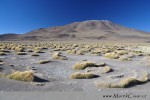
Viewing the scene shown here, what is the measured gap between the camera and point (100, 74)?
16.6 m

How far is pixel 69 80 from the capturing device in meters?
14.6

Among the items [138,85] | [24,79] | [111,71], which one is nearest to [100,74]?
[111,71]

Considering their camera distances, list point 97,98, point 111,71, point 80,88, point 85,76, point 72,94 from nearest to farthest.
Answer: point 97,98 < point 72,94 < point 80,88 < point 85,76 < point 111,71

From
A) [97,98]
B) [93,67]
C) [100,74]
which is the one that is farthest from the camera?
[93,67]

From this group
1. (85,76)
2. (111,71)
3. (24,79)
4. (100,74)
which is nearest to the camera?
(24,79)

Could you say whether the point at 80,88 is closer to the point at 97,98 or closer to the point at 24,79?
the point at 97,98

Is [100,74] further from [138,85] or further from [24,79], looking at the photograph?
[24,79]

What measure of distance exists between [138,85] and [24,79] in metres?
6.38

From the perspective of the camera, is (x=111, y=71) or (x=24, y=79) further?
(x=111, y=71)

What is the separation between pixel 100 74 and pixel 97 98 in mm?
6257

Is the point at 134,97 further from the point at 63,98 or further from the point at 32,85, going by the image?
the point at 32,85

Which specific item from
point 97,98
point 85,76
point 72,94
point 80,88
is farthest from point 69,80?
point 97,98

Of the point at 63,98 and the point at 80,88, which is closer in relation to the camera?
the point at 63,98

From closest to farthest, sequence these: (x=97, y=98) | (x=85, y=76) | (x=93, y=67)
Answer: (x=97, y=98) → (x=85, y=76) → (x=93, y=67)
